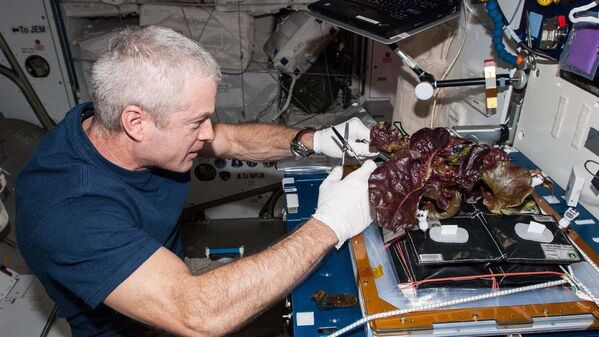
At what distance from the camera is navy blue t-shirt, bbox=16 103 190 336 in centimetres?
110

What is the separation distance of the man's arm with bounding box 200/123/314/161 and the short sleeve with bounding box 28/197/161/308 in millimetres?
799

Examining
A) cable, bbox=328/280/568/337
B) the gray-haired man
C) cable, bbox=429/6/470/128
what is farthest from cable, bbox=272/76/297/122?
cable, bbox=328/280/568/337

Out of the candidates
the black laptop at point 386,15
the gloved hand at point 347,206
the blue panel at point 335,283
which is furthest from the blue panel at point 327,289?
the black laptop at point 386,15

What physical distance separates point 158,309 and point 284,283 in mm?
339

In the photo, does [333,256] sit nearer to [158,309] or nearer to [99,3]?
[158,309]

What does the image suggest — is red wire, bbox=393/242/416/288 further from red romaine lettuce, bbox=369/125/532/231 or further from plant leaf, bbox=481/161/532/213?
plant leaf, bbox=481/161/532/213

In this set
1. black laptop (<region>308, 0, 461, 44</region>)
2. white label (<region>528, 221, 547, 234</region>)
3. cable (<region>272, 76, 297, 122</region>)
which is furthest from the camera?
cable (<region>272, 76, 297, 122</region>)

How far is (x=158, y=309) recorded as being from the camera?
1.08m

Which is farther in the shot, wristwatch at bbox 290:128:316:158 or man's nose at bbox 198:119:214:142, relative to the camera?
wristwatch at bbox 290:128:316:158

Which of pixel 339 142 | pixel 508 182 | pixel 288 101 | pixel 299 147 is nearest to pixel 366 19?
pixel 339 142

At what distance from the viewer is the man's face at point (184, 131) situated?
1214mm

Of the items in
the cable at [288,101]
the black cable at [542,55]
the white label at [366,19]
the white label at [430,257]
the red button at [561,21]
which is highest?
the red button at [561,21]

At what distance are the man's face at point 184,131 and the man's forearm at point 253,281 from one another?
411 mm

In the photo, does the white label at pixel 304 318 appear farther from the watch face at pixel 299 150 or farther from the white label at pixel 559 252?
the watch face at pixel 299 150
